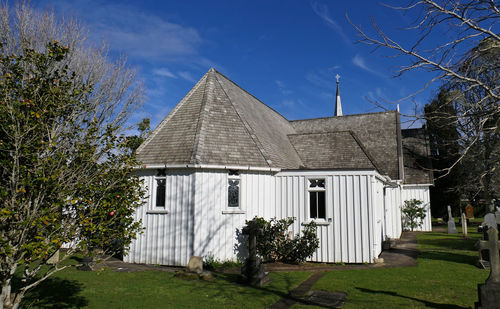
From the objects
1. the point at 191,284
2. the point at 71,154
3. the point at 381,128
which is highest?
the point at 381,128

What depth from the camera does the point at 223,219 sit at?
1202 cm

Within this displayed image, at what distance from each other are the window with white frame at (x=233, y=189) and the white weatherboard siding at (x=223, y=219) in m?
0.20

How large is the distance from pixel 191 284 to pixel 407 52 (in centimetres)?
805

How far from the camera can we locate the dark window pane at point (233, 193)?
40.7 feet

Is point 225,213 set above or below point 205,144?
below

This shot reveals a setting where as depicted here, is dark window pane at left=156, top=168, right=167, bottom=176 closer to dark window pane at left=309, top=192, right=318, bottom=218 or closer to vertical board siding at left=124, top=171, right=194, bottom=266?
vertical board siding at left=124, top=171, right=194, bottom=266

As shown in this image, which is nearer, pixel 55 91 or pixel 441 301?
pixel 55 91

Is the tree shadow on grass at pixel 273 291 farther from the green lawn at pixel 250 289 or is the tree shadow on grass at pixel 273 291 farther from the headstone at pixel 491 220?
the headstone at pixel 491 220

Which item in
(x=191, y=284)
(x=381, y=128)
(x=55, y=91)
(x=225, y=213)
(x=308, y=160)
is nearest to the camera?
(x=55, y=91)

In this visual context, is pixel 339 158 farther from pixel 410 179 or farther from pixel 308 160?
pixel 410 179

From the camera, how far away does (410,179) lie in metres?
24.3

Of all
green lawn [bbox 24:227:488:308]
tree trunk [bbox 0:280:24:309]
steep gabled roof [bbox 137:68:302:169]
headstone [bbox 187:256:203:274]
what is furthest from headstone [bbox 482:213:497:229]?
tree trunk [bbox 0:280:24:309]

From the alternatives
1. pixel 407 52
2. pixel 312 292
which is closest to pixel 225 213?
pixel 312 292

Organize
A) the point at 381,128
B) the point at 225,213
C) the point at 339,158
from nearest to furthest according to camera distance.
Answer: the point at 225,213 < the point at 339,158 < the point at 381,128
